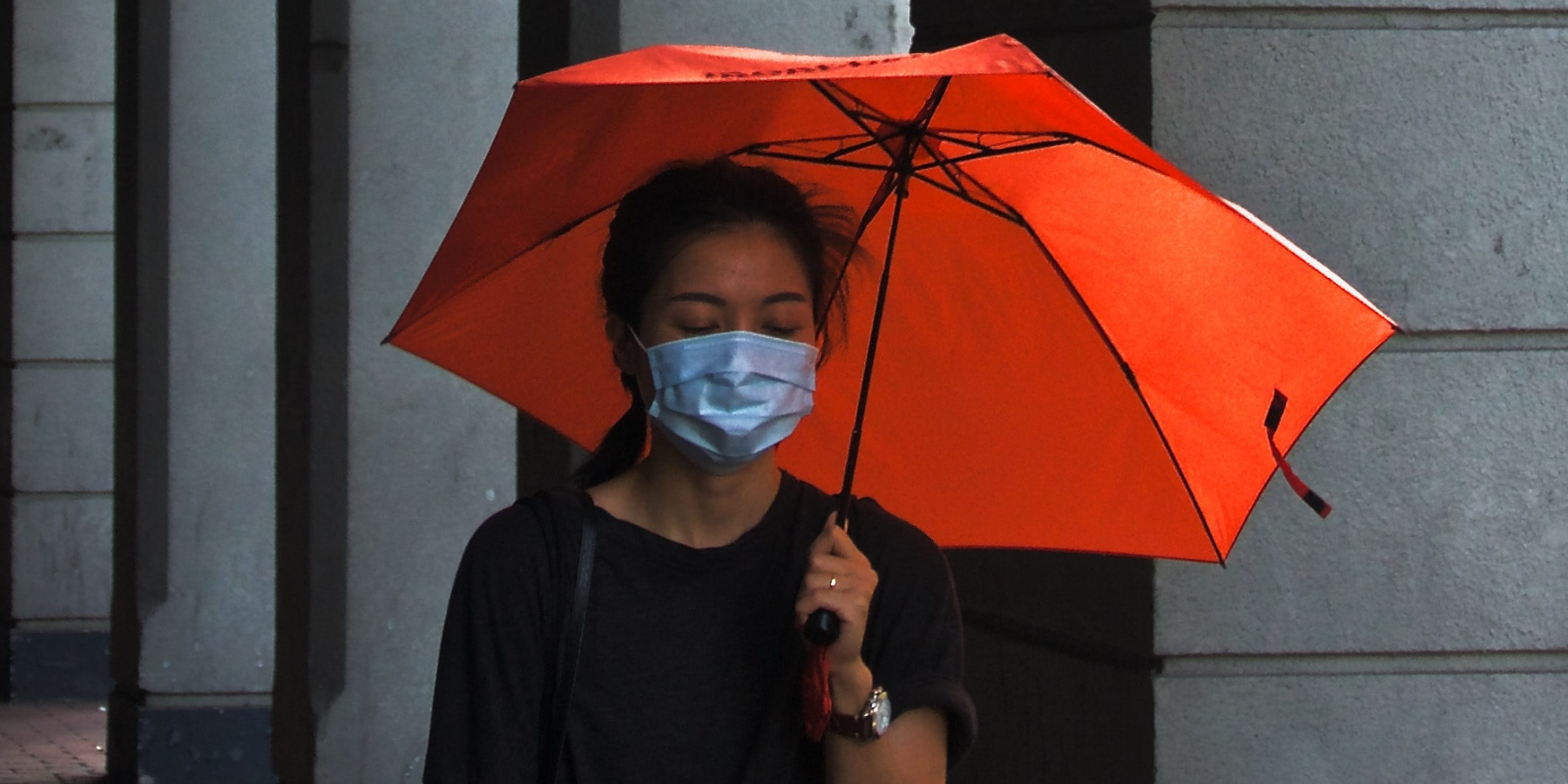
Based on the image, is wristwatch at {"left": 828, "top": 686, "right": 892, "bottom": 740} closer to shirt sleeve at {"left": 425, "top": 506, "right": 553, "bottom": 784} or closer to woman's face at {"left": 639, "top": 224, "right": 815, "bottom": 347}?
shirt sleeve at {"left": 425, "top": 506, "right": 553, "bottom": 784}

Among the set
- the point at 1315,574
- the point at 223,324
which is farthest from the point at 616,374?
the point at 223,324

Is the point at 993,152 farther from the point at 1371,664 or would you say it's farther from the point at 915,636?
the point at 1371,664

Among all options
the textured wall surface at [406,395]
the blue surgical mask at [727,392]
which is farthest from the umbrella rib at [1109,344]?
the textured wall surface at [406,395]

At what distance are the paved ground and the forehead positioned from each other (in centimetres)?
682

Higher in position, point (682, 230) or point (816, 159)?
point (816, 159)

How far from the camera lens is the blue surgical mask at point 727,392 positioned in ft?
7.46

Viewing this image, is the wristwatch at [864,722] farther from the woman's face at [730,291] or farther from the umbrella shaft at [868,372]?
the woman's face at [730,291]

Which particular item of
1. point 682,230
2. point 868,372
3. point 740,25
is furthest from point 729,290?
point 740,25

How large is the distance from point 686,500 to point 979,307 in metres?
0.66

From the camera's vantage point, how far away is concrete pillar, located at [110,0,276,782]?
820 centimetres

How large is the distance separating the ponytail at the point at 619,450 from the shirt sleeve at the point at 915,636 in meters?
0.35

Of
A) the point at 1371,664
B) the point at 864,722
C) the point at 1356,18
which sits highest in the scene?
the point at 1356,18

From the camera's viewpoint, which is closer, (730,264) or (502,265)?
(730,264)

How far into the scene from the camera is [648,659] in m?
2.22
